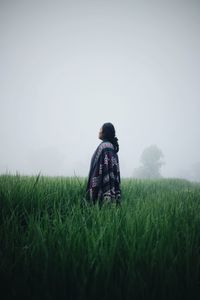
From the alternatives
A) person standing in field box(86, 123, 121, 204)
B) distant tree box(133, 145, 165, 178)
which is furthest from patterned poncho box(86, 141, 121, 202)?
distant tree box(133, 145, 165, 178)

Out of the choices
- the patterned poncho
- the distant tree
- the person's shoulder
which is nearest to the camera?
the patterned poncho

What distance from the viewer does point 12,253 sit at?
1.42 meters

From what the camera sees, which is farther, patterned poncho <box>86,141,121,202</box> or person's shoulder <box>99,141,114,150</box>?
person's shoulder <box>99,141,114,150</box>

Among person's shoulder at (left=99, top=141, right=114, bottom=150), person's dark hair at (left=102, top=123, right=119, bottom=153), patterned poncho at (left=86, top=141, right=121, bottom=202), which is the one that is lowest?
patterned poncho at (left=86, top=141, right=121, bottom=202)

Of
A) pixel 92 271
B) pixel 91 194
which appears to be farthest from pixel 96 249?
pixel 91 194

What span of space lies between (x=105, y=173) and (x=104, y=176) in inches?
2.5

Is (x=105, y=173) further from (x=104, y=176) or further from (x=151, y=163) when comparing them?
(x=151, y=163)

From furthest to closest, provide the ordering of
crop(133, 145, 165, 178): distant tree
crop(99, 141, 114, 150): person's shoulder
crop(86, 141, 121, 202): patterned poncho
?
crop(133, 145, 165, 178): distant tree < crop(99, 141, 114, 150): person's shoulder < crop(86, 141, 121, 202): patterned poncho

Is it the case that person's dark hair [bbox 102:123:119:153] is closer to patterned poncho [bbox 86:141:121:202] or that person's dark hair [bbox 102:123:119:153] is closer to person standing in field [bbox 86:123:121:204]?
person standing in field [bbox 86:123:121:204]

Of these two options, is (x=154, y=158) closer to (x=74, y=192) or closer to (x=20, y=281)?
(x=74, y=192)

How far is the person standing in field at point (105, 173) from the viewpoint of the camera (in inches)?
168

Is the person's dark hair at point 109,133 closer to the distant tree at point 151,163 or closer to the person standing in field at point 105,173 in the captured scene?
the person standing in field at point 105,173

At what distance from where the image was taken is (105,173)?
14.6 feet

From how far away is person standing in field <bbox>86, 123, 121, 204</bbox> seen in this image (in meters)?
4.27
